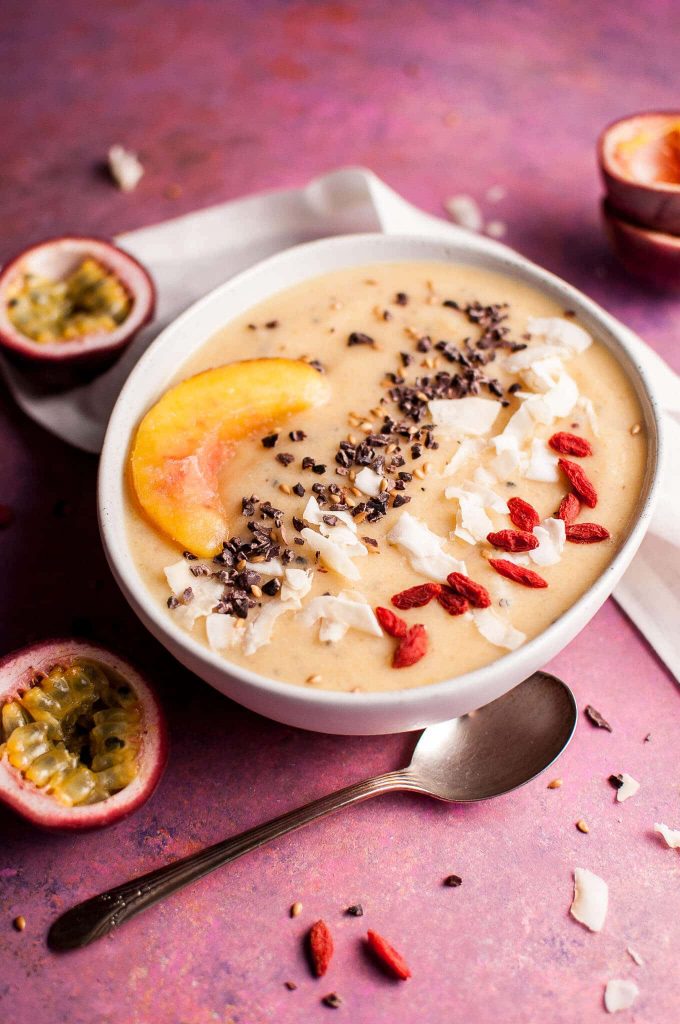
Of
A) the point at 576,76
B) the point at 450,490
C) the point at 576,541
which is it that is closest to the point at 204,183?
the point at 576,76

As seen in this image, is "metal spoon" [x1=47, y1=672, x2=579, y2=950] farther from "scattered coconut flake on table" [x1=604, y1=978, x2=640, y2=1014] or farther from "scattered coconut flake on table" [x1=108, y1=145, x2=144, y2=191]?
"scattered coconut flake on table" [x1=108, y1=145, x2=144, y2=191]

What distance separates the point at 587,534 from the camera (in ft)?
6.14

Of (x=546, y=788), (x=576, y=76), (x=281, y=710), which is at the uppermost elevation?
(x=576, y=76)

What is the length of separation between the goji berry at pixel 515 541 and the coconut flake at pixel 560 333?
551 mm

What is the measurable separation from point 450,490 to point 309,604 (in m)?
0.37

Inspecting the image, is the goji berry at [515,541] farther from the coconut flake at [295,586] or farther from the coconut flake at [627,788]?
the coconut flake at [627,788]

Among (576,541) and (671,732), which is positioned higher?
(576,541)

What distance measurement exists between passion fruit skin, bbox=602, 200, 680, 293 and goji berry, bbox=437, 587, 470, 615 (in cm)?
130

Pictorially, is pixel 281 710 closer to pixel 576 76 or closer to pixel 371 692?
pixel 371 692

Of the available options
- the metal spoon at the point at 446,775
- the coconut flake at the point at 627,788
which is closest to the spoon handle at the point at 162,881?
the metal spoon at the point at 446,775

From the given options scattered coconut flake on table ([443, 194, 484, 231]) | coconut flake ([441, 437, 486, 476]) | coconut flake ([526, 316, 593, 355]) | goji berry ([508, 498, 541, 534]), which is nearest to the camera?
goji berry ([508, 498, 541, 534])

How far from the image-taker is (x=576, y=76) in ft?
11.2

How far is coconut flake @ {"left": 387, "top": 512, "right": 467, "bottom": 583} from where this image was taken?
72.1 inches

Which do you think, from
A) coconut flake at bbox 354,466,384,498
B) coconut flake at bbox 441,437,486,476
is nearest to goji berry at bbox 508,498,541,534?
coconut flake at bbox 441,437,486,476
